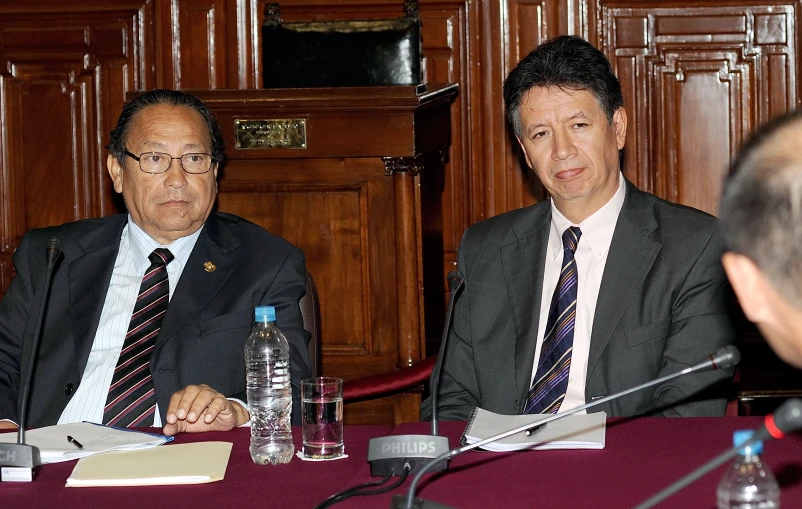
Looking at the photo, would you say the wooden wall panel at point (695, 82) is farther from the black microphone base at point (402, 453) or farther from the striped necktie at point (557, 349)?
the black microphone base at point (402, 453)

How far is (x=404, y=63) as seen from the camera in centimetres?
462

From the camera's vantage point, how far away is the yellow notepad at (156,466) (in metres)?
1.87

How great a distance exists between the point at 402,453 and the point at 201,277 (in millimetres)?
1121

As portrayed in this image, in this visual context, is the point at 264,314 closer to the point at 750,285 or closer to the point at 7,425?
→ the point at 7,425

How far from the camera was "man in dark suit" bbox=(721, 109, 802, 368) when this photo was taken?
1162 mm

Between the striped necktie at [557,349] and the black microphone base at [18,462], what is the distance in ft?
4.09

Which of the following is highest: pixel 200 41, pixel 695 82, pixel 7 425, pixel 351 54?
pixel 200 41

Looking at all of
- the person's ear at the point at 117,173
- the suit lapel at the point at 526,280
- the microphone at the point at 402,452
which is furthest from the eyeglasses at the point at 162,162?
the microphone at the point at 402,452

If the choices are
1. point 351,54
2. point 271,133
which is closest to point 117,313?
point 271,133

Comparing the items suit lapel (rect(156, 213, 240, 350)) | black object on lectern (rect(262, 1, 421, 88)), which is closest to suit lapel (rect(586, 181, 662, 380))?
suit lapel (rect(156, 213, 240, 350))

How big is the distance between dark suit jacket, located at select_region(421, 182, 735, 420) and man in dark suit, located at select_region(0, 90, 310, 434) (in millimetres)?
475

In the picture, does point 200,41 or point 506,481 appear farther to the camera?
point 200,41

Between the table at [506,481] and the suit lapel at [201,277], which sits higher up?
the suit lapel at [201,277]

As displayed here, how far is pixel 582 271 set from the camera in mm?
2771
